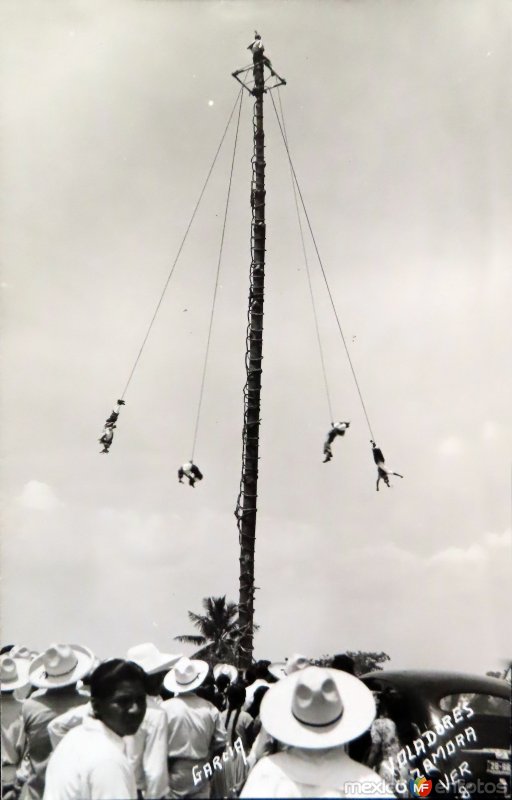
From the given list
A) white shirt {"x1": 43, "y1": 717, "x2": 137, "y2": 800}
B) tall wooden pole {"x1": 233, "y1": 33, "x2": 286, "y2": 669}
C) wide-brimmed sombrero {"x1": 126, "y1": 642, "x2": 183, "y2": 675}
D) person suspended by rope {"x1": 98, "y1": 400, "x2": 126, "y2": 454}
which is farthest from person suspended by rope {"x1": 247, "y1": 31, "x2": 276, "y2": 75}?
white shirt {"x1": 43, "y1": 717, "x2": 137, "y2": 800}

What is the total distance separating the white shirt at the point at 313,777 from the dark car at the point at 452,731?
6.01 feet

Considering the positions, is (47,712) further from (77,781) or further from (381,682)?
(381,682)

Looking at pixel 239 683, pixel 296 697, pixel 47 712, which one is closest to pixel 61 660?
pixel 47 712

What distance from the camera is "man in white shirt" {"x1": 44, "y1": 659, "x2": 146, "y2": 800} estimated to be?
266cm

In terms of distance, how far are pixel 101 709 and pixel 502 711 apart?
3380 mm

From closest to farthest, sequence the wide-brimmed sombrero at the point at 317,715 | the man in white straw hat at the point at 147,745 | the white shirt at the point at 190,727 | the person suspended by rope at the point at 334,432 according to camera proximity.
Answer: the wide-brimmed sombrero at the point at 317,715 < the man in white straw hat at the point at 147,745 < the white shirt at the point at 190,727 < the person suspended by rope at the point at 334,432

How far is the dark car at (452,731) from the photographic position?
14.3 ft

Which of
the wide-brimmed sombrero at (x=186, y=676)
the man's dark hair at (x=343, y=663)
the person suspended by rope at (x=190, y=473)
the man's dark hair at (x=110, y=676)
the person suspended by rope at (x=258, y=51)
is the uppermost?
the person suspended by rope at (x=258, y=51)

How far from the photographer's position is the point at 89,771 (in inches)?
105

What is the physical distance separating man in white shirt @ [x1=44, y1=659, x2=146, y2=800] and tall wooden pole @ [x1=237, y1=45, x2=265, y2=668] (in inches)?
237

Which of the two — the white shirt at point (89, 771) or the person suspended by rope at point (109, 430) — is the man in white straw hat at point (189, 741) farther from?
the person suspended by rope at point (109, 430)

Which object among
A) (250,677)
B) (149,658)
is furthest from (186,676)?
(250,677)

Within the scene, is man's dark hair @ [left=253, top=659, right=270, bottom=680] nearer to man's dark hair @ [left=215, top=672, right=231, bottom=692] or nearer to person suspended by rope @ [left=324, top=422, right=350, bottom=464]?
man's dark hair @ [left=215, top=672, right=231, bottom=692]

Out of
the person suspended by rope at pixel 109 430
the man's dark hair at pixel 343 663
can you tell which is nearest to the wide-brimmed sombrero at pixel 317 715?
the man's dark hair at pixel 343 663
